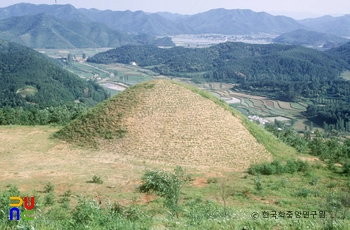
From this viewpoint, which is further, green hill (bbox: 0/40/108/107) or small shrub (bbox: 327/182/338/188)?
green hill (bbox: 0/40/108/107)

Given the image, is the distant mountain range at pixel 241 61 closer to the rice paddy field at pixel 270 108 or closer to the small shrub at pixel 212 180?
the rice paddy field at pixel 270 108

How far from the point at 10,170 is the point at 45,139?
6.62m

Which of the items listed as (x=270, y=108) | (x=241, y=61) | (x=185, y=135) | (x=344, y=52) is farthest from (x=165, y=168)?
(x=344, y=52)

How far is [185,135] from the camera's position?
70.9 ft

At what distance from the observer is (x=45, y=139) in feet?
77.6

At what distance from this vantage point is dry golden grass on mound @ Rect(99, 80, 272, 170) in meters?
19.7

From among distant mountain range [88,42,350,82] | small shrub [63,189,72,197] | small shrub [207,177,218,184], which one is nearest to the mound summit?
small shrub [207,177,218,184]

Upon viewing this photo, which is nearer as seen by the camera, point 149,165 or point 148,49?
point 149,165

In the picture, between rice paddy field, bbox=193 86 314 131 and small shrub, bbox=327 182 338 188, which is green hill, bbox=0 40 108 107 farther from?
small shrub, bbox=327 182 338 188

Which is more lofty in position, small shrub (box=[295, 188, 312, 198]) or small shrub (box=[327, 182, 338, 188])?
small shrub (box=[295, 188, 312, 198])

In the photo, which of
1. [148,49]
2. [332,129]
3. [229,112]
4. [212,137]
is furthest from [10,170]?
[148,49]

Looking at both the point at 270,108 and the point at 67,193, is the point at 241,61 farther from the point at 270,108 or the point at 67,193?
the point at 67,193

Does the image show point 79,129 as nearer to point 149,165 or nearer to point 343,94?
point 149,165

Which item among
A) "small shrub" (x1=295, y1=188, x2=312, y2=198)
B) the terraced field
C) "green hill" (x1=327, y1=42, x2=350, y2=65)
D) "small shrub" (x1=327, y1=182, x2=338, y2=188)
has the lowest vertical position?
the terraced field
